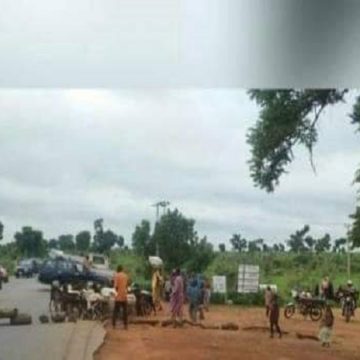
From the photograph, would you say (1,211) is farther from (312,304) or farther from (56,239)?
(312,304)

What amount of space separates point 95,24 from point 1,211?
0.54 metres

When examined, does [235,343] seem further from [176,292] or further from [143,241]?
[143,241]

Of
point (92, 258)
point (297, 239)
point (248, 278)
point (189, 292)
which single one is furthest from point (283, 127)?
point (92, 258)

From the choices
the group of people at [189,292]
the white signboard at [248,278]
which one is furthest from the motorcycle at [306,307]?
the group of people at [189,292]

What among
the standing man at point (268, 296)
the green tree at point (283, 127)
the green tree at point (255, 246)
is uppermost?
the green tree at point (283, 127)

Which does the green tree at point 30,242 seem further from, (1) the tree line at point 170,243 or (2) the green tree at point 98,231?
(2) the green tree at point 98,231

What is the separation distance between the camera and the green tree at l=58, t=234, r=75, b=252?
173 centimetres

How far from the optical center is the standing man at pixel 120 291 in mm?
1771

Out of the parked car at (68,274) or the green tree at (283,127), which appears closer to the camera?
the green tree at (283,127)

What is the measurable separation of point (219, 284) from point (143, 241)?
23cm

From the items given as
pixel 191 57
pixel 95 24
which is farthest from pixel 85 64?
pixel 191 57

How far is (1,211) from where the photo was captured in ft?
5.65

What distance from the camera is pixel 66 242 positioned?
5.70 ft

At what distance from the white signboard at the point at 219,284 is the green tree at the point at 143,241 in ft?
0.60
